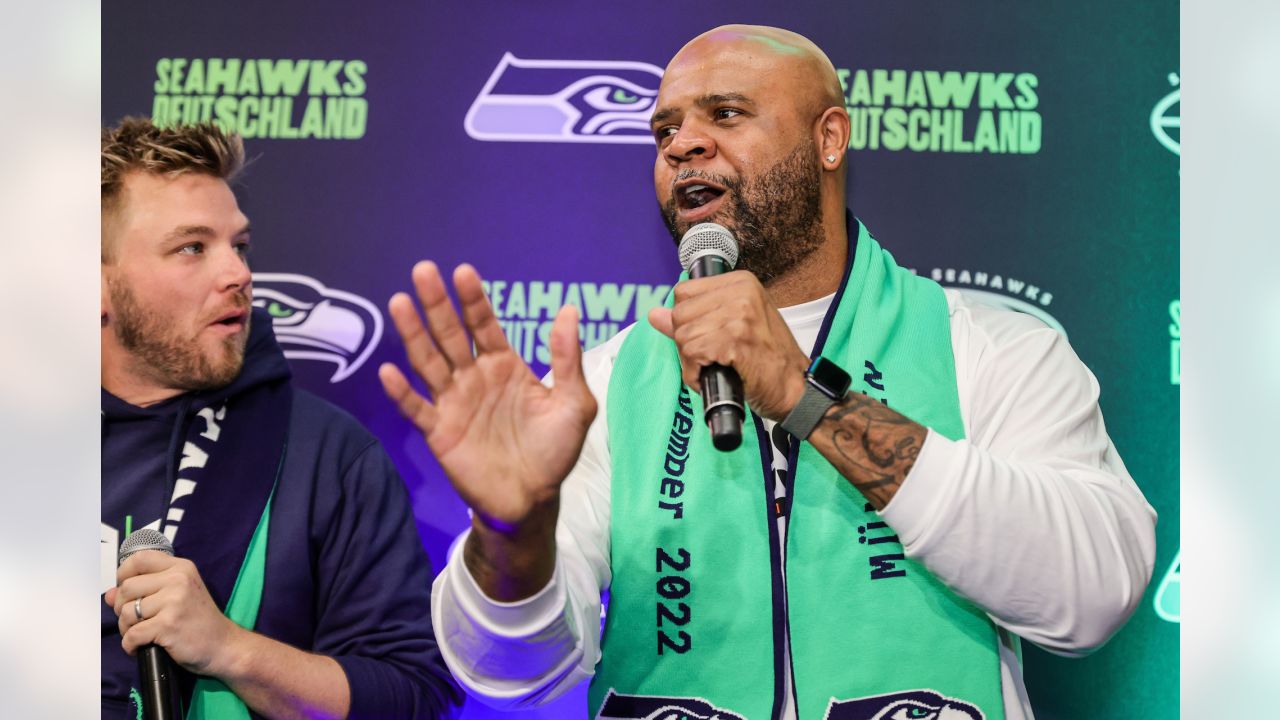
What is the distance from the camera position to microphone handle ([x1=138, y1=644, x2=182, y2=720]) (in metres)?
2.11

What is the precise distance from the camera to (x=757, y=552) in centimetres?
228

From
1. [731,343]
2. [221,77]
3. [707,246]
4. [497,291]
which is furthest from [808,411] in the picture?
[221,77]

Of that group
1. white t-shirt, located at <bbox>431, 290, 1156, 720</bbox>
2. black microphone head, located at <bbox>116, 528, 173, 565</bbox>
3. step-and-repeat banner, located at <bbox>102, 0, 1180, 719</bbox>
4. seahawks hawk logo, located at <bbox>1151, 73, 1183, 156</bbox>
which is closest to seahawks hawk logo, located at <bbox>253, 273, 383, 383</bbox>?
step-and-repeat banner, located at <bbox>102, 0, 1180, 719</bbox>

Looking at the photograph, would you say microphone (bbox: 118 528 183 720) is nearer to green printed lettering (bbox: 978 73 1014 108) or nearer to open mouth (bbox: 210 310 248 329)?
open mouth (bbox: 210 310 248 329)

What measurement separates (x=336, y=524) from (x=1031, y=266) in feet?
5.49

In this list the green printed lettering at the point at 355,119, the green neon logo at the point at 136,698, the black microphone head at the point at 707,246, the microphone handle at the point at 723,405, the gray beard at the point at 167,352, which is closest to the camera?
the microphone handle at the point at 723,405

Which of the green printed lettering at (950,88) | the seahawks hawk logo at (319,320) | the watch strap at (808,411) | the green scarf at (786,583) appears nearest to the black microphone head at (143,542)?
the seahawks hawk logo at (319,320)

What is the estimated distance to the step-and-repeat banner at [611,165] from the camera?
2.85 meters

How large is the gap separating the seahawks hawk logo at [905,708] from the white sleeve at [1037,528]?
0.17 m

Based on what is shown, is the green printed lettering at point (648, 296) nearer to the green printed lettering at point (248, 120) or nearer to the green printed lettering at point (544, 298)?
the green printed lettering at point (544, 298)
